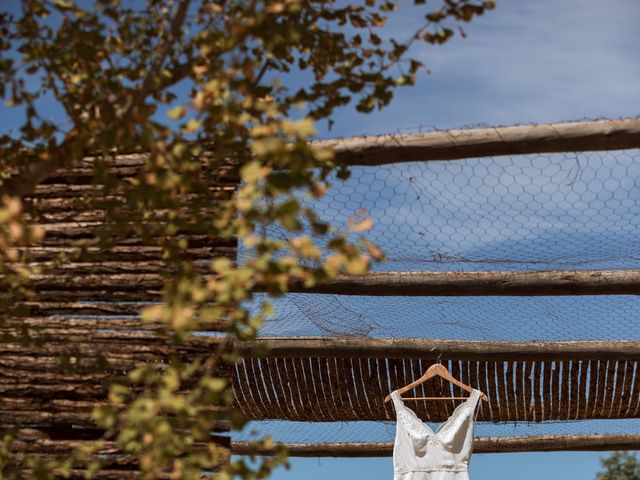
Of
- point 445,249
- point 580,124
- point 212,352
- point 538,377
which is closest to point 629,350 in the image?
point 538,377

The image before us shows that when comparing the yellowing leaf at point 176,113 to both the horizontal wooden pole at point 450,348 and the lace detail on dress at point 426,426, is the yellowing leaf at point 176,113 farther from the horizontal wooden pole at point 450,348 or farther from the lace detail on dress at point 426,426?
the lace detail on dress at point 426,426

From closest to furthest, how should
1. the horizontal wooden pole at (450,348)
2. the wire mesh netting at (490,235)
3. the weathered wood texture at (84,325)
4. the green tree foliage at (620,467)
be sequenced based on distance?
the weathered wood texture at (84,325), the wire mesh netting at (490,235), the horizontal wooden pole at (450,348), the green tree foliage at (620,467)

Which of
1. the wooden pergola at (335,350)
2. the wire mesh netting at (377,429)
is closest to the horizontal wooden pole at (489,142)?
the wooden pergola at (335,350)

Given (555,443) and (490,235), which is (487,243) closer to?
(490,235)

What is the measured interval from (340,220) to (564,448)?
10.1 ft

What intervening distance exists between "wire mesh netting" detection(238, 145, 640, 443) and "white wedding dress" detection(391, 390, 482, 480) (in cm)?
45

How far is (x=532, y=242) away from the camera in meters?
4.32

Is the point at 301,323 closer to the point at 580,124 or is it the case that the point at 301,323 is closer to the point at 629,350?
the point at 629,350

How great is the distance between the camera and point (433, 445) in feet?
16.8

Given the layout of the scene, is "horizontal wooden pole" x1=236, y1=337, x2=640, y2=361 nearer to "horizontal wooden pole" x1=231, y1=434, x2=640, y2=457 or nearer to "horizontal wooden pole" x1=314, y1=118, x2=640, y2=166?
"horizontal wooden pole" x1=231, y1=434, x2=640, y2=457

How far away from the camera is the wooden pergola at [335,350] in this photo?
2.94 m

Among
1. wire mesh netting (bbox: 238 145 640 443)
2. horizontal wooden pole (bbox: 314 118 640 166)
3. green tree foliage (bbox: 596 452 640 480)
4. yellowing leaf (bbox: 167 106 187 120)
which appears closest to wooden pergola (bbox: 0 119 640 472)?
horizontal wooden pole (bbox: 314 118 640 166)

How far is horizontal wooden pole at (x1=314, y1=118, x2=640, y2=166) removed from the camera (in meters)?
2.95

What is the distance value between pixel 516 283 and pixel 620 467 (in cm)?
1029
